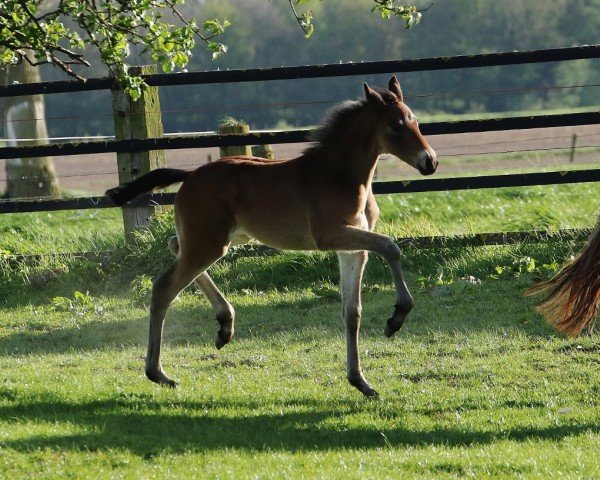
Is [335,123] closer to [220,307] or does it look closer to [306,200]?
[306,200]

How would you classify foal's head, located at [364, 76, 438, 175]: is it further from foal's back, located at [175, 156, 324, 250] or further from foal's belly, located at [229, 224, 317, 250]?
foal's belly, located at [229, 224, 317, 250]

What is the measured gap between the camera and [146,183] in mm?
7312

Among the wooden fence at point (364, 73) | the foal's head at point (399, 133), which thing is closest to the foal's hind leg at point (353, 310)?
the foal's head at point (399, 133)

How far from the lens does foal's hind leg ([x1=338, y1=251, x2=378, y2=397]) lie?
22.0 ft

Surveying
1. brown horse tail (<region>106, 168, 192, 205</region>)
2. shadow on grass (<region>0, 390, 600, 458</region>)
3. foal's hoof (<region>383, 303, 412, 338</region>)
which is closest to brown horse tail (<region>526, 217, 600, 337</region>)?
shadow on grass (<region>0, 390, 600, 458</region>)

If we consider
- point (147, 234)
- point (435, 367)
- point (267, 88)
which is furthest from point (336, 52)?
point (435, 367)

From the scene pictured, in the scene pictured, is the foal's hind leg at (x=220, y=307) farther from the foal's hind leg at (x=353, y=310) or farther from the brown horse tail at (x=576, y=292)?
the brown horse tail at (x=576, y=292)

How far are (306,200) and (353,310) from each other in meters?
0.77

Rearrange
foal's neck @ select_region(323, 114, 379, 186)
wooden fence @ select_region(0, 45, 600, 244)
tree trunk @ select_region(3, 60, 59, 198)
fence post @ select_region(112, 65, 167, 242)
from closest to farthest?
foal's neck @ select_region(323, 114, 379, 186)
wooden fence @ select_region(0, 45, 600, 244)
fence post @ select_region(112, 65, 167, 242)
tree trunk @ select_region(3, 60, 59, 198)

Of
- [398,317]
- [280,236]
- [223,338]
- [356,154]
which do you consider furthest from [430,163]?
[223,338]

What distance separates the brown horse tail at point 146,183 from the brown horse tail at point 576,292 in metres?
2.53

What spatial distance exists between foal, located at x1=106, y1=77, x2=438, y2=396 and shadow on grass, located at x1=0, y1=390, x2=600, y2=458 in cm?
59

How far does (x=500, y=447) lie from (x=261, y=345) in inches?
129

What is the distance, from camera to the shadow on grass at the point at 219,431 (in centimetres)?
559
